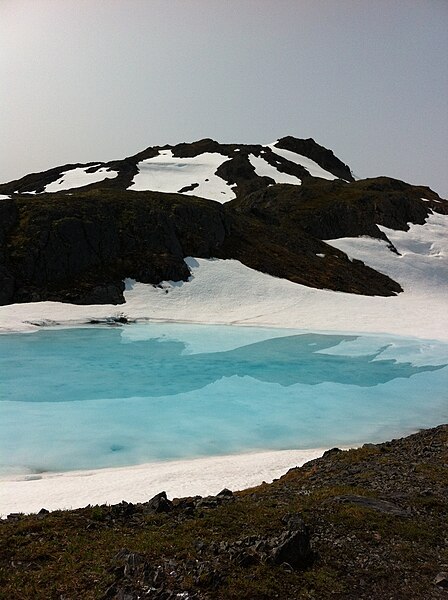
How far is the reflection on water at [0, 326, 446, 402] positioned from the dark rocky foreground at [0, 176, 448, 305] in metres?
16.6

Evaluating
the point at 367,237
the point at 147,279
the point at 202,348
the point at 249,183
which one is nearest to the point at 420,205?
the point at 367,237

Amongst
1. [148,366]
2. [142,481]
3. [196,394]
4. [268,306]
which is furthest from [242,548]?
[268,306]

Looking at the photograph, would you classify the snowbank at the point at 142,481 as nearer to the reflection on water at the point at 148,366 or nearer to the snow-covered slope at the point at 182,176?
the reflection on water at the point at 148,366

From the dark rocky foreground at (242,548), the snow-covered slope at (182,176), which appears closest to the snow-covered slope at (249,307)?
the dark rocky foreground at (242,548)

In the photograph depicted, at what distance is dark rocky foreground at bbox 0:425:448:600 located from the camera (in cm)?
963

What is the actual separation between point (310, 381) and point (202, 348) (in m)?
14.6

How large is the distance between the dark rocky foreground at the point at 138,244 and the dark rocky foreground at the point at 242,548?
5602 centimetres

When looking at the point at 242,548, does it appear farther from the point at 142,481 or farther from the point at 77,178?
the point at 77,178

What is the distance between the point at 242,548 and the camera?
36.0 ft

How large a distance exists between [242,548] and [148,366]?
3163 cm

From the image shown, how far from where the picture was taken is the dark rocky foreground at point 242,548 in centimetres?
963

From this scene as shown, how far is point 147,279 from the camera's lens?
74.0 meters

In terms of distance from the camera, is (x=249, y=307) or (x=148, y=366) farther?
(x=249, y=307)

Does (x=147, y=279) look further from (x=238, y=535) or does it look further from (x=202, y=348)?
(x=238, y=535)
